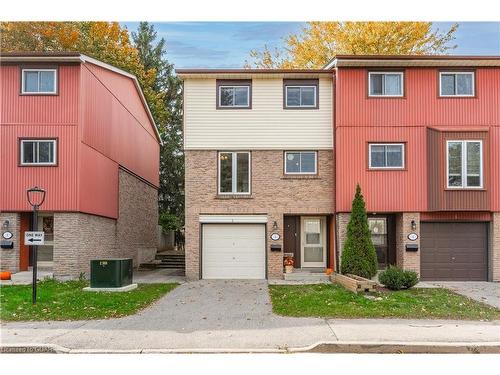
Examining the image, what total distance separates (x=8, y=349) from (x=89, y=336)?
5.00 feet

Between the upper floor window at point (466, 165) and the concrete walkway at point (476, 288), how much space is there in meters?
3.38

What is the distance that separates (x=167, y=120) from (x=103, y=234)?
20.5m

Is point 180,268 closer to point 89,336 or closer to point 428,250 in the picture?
point 428,250

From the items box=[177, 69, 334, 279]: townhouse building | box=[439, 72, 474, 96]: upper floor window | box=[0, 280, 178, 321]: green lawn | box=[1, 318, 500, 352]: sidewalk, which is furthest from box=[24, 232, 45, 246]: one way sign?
box=[439, 72, 474, 96]: upper floor window

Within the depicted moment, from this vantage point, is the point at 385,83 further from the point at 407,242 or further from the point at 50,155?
the point at 50,155

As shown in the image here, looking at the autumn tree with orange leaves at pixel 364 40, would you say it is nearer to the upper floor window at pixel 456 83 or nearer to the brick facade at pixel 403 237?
the upper floor window at pixel 456 83

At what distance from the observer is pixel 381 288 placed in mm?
17500

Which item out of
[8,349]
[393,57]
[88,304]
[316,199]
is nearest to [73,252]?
[88,304]

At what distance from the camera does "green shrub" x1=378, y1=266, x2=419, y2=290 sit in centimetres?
1695

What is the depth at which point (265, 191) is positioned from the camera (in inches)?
835

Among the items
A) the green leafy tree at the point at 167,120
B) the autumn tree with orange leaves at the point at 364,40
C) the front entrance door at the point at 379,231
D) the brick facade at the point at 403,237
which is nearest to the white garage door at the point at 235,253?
the brick facade at the point at 403,237

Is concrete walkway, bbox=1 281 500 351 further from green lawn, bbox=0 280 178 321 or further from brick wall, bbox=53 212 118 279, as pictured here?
brick wall, bbox=53 212 118 279

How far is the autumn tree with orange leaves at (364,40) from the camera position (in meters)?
30.7

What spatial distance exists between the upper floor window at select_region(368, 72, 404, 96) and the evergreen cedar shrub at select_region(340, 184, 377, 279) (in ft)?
12.2
